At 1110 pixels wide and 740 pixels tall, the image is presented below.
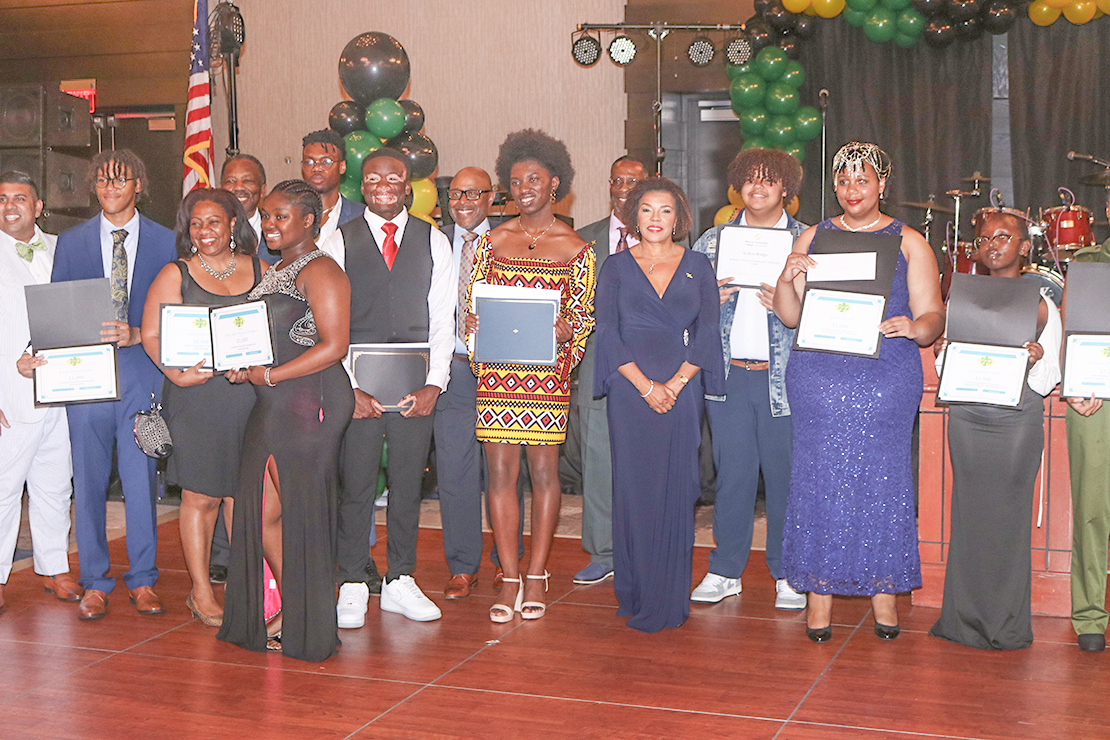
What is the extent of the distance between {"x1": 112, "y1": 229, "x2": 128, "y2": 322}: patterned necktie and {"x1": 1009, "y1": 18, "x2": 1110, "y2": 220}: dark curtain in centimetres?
737

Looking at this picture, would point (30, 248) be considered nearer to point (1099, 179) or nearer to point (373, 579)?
point (373, 579)

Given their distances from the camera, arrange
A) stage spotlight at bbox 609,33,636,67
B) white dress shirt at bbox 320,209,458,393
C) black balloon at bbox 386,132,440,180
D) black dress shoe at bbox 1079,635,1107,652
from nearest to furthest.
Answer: black dress shoe at bbox 1079,635,1107,652, white dress shirt at bbox 320,209,458,393, black balloon at bbox 386,132,440,180, stage spotlight at bbox 609,33,636,67

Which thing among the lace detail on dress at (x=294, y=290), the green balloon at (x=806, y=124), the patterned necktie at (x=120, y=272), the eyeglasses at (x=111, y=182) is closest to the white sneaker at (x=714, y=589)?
the lace detail on dress at (x=294, y=290)

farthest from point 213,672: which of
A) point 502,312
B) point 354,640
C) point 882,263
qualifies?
point 882,263

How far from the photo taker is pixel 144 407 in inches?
183

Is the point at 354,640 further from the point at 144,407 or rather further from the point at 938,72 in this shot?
the point at 938,72

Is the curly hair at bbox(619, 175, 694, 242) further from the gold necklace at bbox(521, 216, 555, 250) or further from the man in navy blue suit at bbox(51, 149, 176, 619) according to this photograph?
the man in navy blue suit at bbox(51, 149, 176, 619)

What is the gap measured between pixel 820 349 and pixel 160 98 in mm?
9145

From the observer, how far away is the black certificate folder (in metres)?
4.29

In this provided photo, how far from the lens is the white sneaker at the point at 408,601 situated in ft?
14.6

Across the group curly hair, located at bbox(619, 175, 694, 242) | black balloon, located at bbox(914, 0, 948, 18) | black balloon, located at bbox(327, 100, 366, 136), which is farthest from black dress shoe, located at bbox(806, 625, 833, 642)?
black balloon, located at bbox(914, 0, 948, 18)

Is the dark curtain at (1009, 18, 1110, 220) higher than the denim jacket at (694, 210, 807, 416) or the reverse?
higher

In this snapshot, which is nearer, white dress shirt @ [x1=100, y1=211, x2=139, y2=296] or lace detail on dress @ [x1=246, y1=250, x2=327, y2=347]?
lace detail on dress @ [x1=246, y1=250, x2=327, y2=347]

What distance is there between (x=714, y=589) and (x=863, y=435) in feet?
3.47
